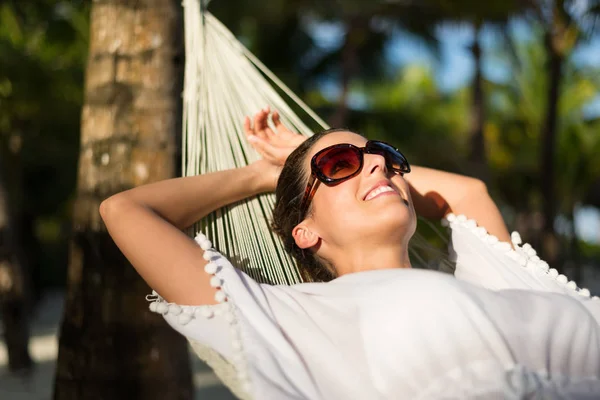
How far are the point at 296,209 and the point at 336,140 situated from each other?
7.5 inches

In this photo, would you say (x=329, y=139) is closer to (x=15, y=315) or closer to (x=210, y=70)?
(x=210, y=70)

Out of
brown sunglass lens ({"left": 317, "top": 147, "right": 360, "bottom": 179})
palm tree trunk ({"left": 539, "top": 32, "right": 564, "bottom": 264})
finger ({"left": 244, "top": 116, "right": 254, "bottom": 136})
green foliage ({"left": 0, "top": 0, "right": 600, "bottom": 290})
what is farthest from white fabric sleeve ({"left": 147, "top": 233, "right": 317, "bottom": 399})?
palm tree trunk ({"left": 539, "top": 32, "right": 564, "bottom": 264})

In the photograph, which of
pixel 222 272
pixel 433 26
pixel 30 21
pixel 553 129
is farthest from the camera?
pixel 433 26

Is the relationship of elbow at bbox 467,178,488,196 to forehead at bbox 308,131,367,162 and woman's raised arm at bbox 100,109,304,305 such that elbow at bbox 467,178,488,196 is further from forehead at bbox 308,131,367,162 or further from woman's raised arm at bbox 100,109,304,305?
woman's raised arm at bbox 100,109,304,305

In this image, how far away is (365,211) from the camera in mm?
1452

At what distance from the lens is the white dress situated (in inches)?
46.6

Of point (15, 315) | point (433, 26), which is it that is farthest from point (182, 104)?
point (433, 26)

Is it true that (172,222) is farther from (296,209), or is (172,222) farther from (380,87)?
(380,87)

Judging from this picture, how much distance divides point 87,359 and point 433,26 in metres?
10.9

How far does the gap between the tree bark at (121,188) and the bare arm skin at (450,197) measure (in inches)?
26.6

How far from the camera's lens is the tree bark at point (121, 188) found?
5.76 feet

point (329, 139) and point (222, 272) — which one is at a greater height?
point (329, 139)

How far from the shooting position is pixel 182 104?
1.89 meters

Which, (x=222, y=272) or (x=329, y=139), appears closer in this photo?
(x=222, y=272)
